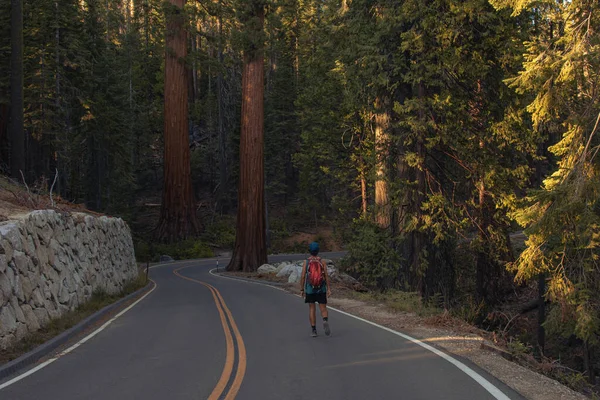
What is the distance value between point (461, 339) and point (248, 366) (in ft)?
14.4

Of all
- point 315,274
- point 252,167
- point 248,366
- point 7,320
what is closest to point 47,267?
point 7,320

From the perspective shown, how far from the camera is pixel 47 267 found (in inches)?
490

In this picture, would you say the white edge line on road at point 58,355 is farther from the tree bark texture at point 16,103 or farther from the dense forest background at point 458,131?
the tree bark texture at point 16,103

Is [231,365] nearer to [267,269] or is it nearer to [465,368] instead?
[465,368]

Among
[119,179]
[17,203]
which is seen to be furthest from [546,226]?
[119,179]

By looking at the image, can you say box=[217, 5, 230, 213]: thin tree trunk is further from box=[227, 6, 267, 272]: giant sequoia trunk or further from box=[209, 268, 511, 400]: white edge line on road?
box=[209, 268, 511, 400]: white edge line on road

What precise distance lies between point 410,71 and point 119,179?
134 feet

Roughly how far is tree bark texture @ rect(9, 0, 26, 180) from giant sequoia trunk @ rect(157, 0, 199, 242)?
43.8ft

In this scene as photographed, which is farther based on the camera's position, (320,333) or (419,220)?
(419,220)

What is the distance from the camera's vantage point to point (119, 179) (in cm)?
5234

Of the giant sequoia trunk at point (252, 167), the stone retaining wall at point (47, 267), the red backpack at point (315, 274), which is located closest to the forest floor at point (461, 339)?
the red backpack at point (315, 274)

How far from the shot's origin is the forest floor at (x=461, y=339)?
23.8 ft

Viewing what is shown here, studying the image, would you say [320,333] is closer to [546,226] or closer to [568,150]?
[546,226]

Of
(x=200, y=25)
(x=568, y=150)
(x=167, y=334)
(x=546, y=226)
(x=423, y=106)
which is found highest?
(x=200, y=25)
